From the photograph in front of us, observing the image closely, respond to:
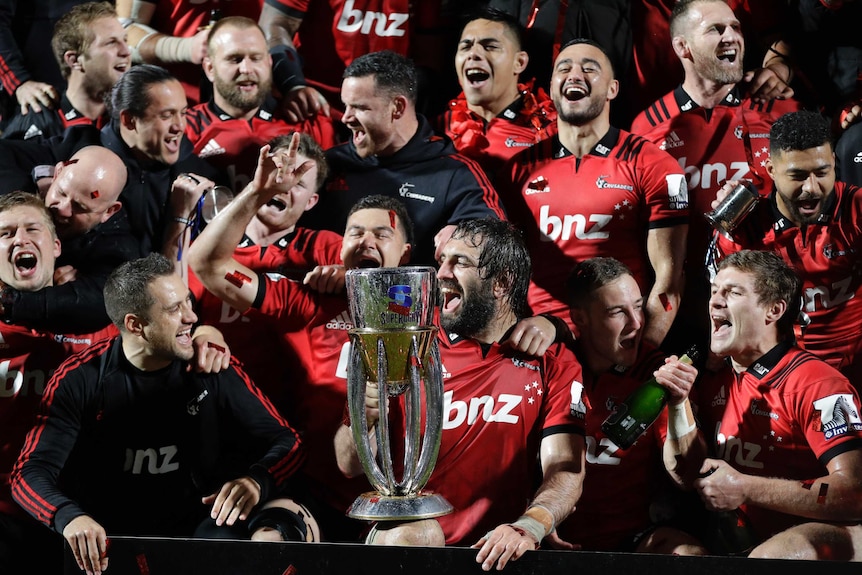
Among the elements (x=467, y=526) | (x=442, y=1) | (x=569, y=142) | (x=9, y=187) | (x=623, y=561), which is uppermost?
(x=442, y=1)

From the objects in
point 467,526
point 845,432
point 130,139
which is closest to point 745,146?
point 845,432

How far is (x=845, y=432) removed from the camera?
3.73 metres

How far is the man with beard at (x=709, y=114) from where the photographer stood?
4375mm

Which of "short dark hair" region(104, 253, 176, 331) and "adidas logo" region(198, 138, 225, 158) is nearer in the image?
"short dark hair" region(104, 253, 176, 331)

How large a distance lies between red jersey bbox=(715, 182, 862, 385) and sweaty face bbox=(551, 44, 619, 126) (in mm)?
769

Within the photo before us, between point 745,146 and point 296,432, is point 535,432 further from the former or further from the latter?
point 745,146

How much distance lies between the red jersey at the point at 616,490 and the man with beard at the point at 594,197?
0.50 m

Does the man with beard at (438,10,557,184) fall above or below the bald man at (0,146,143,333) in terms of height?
above

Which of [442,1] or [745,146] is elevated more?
[442,1]

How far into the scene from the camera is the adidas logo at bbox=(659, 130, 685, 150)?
4.45 m

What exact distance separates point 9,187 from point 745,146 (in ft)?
9.48

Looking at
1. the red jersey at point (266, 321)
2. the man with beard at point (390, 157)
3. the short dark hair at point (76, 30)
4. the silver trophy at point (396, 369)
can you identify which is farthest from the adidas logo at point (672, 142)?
the short dark hair at point (76, 30)

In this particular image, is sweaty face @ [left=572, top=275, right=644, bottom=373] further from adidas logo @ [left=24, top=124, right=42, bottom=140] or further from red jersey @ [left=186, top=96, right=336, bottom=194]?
adidas logo @ [left=24, top=124, right=42, bottom=140]

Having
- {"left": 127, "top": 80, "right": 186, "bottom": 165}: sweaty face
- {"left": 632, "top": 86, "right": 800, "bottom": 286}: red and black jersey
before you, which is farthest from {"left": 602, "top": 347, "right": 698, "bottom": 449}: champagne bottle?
{"left": 127, "top": 80, "right": 186, "bottom": 165}: sweaty face
